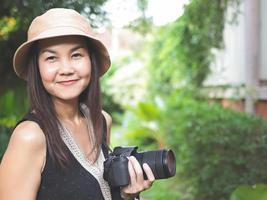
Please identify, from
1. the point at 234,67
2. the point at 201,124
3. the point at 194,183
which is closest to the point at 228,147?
the point at 201,124

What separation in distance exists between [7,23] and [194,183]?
10.8 feet

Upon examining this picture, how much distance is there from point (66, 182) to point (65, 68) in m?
0.40

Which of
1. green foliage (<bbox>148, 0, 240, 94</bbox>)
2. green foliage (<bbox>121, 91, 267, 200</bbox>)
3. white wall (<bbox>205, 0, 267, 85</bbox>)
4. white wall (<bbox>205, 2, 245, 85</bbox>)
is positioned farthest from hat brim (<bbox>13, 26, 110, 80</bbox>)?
white wall (<bbox>205, 2, 245, 85</bbox>)

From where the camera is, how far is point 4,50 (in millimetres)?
2955

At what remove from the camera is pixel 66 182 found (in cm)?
159

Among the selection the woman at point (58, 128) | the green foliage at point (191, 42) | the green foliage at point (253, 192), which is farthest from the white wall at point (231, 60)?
the woman at point (58, 128)

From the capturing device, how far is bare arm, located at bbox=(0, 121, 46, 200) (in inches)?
58.7

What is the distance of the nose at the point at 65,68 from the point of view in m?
1.63

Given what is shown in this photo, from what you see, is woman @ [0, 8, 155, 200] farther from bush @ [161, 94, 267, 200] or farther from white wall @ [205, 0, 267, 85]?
white wall @ [205, 0, 267, 85]

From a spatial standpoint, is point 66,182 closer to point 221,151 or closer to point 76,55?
point 76,55

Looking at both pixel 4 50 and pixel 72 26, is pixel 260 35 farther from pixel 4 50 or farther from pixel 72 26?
pixel 72 26

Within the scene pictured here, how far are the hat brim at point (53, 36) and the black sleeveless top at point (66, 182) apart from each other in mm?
234

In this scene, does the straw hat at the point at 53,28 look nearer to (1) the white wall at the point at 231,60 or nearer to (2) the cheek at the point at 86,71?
(2) the cheek at the point at 86,71

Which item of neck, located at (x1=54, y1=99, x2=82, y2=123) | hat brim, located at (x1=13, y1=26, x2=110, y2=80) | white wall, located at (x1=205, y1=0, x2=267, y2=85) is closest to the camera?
hat brim, located at (x1=13, y1=26, x2=110, y2=80)
